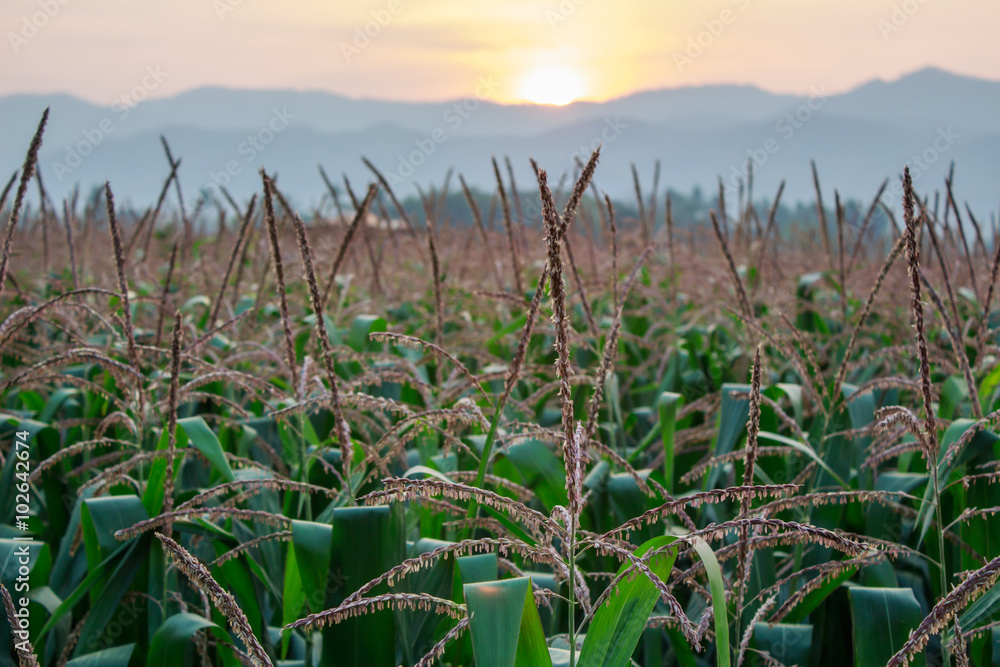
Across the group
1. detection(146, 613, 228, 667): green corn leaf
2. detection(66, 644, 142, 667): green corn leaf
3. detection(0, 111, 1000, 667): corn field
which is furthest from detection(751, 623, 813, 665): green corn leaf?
detection(66, 644, 142, 667): green corn leaf

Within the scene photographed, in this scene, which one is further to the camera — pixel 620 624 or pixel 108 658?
pixel 108 658

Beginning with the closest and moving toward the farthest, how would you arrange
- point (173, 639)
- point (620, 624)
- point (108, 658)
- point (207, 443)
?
point (620, 624)
point (173, 639)
point (108, 658)
point (207, 443)

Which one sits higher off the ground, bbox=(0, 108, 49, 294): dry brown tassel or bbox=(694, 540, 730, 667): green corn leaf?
bbox=(0, 108, 49, 294): dry brown tassel

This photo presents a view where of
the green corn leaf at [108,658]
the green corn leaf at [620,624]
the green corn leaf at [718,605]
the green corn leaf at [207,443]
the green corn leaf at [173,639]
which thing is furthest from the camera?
the green corn leaf at [207,443]

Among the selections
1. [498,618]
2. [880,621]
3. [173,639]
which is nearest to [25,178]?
[173,639]

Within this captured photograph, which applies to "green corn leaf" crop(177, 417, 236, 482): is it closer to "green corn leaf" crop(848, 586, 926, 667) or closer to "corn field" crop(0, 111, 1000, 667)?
"corn field" crop(0, 111, 1000, 667)

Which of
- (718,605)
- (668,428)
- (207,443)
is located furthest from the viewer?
(668,428)

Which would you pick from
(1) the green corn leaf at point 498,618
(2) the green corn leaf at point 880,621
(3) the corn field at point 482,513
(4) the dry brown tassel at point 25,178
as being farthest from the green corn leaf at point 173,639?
(2) the green corn leaf at point 880,621

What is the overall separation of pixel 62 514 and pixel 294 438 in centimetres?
97

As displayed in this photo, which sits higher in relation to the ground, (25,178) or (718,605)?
(25,178)

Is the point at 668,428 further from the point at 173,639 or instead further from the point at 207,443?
the point at 173,639

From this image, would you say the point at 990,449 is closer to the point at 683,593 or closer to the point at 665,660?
the point at 683,593

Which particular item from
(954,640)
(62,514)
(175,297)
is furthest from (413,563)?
(175,297)

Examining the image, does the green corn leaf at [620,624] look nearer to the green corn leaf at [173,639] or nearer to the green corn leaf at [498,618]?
the green corn leaf at [498,618]
